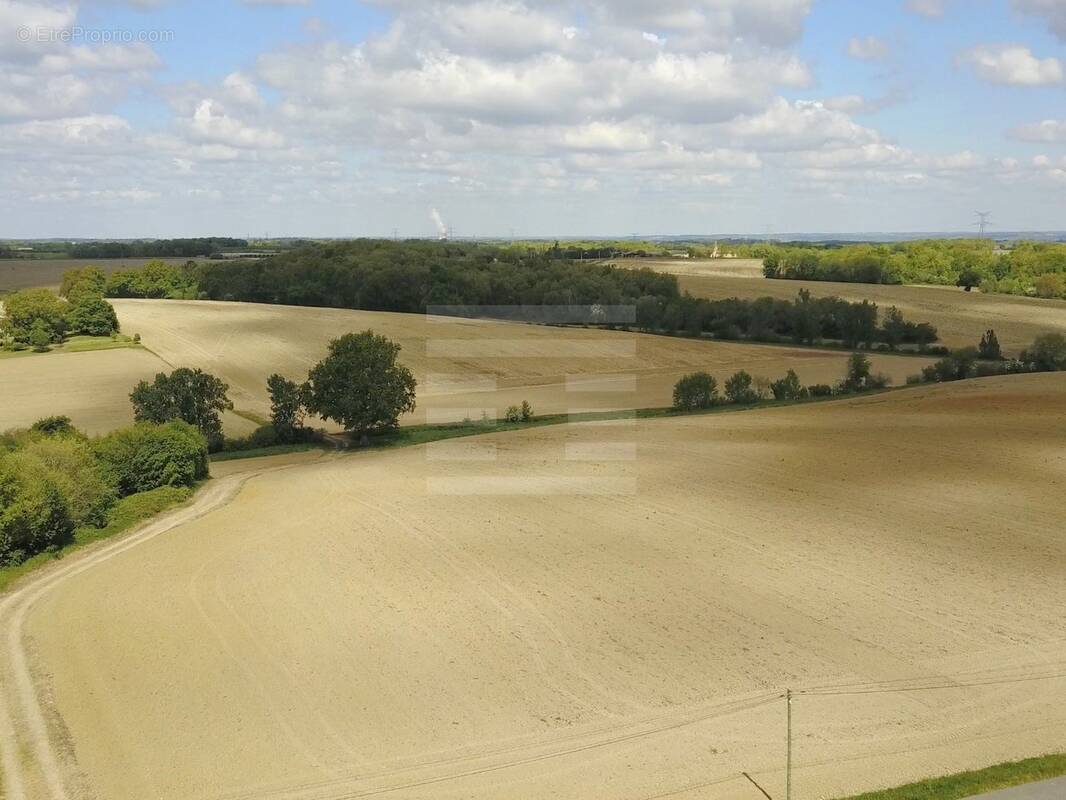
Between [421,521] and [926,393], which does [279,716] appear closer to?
[421,521]

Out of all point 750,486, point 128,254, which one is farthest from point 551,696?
point 128,254

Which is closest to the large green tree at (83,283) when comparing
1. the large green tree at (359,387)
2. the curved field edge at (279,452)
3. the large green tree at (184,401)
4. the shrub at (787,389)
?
the large green tree at (184,401)

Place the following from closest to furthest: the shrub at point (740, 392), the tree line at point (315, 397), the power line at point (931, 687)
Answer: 1. the power line at point (931, 687)
2. the tree line at point (315, 397)
3. the shrub at point (740, 392)

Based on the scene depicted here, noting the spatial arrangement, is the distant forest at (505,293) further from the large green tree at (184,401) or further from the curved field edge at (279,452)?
the large green tree at (184,401)

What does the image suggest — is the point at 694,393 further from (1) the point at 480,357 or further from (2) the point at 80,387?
(2) the point at 80,387

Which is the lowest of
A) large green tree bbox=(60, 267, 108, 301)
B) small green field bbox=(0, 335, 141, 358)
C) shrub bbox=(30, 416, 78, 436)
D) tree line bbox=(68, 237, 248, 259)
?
shrub bbox=(30, 416, 78, 436)

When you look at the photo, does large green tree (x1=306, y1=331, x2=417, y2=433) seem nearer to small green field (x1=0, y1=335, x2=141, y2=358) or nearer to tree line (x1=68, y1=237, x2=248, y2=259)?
small green field (x1=0, y1=335, x2=141, y2=358)

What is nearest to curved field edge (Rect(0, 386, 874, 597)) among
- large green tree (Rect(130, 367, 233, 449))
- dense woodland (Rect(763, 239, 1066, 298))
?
large green tree (Rect(130, 367, 233, 449))
